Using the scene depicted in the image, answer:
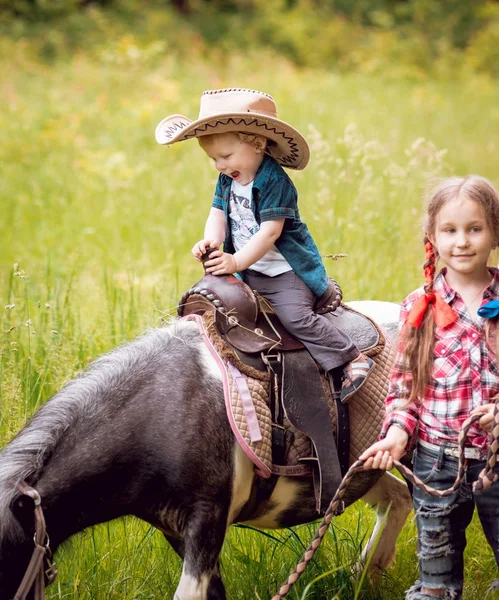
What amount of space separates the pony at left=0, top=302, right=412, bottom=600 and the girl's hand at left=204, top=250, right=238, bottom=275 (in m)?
0.25

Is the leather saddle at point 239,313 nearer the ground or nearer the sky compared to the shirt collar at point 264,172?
nearer the ground

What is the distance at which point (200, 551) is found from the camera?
291cm

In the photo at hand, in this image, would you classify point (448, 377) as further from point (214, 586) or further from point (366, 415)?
point (214, 586)

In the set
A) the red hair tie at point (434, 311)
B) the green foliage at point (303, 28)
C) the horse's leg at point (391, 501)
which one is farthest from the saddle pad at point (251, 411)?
the green foliage at point (303, 28)

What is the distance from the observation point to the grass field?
3725mm

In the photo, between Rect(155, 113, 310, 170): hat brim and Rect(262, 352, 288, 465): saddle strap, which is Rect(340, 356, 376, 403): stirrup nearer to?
Rect(262, 352, 288, 465): saddle strap

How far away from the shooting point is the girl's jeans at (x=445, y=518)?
2.78 m

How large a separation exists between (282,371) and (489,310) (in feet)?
2.68

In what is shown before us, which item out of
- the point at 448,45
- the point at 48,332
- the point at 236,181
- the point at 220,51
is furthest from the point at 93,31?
the point at 236,181

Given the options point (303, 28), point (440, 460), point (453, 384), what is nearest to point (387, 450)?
point (440, 460)

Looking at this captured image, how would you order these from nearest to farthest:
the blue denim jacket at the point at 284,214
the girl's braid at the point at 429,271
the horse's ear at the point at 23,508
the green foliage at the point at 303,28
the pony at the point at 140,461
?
the horse's ear at the point at 23,508, the pony at the point at 140,461, the girl's braid at the point at 429,271, the blue denim jacket at the point at 284,214, the green foliage at the point at 303,28

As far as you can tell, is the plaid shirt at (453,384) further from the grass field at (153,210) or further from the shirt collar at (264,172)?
the shirt collar at (264,172)

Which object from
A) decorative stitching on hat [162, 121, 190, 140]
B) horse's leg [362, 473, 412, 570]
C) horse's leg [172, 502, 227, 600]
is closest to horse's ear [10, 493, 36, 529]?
horse's leg [172, 502, 227, 600]

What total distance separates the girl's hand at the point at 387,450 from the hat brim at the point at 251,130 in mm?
1152
